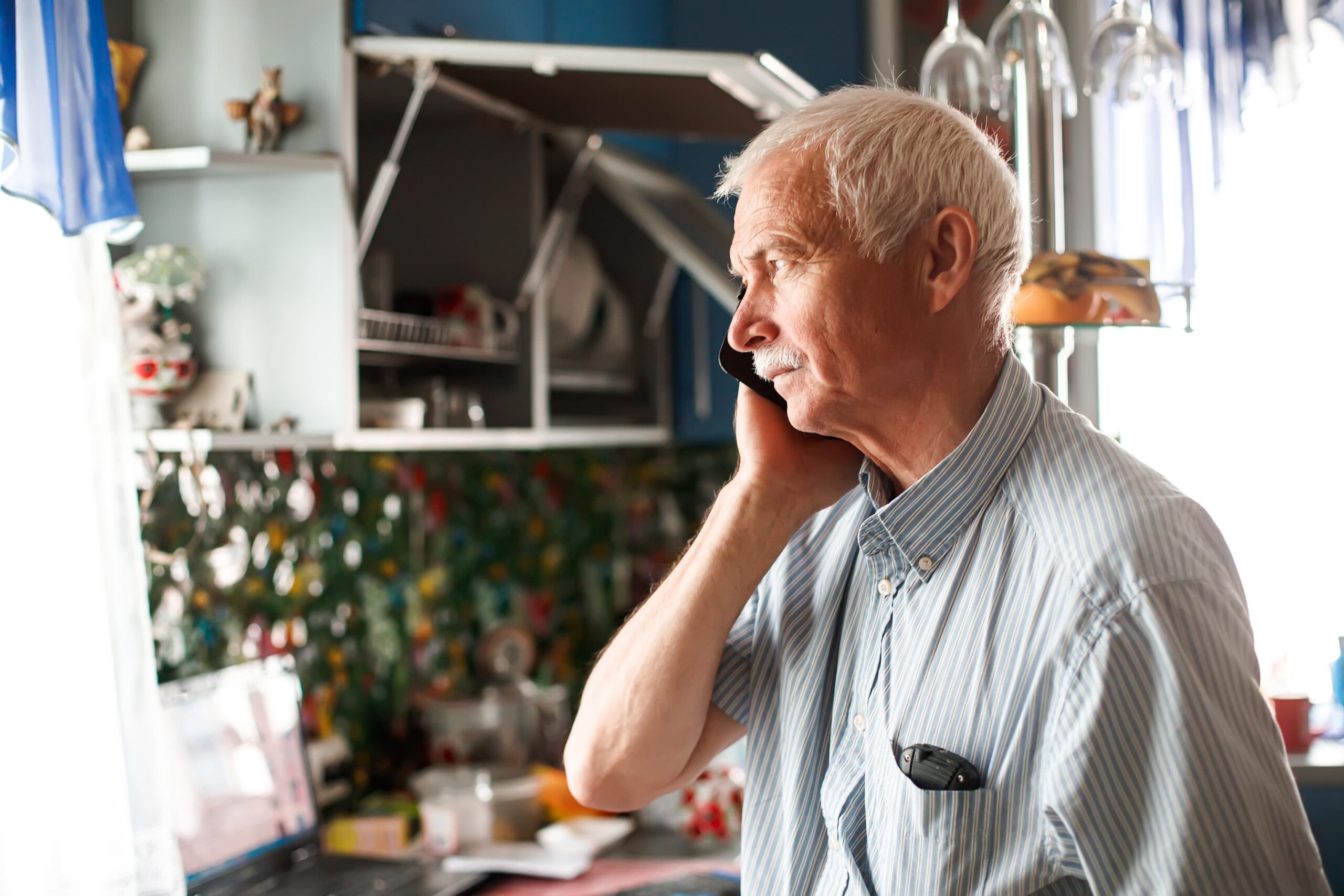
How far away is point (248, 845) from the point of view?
2.09m

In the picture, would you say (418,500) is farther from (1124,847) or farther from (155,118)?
(1124,847)

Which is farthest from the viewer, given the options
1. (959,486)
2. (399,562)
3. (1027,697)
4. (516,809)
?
(399,562)

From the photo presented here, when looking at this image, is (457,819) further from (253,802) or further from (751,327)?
(751,327)

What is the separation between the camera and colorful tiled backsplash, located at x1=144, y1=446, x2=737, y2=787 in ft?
7.38

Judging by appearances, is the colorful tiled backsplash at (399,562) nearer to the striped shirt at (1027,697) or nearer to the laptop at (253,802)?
the laptop at (253,802)

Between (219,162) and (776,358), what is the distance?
3.50 ft

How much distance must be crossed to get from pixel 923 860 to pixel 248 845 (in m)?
1.46

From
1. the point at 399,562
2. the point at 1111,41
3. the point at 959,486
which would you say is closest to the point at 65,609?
the point at 959,486

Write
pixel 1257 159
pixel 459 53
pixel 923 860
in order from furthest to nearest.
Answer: pixel 1257 159 < pixel 459 53 < pixel 923 860

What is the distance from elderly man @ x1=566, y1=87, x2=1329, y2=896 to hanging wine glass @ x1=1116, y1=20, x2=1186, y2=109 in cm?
72

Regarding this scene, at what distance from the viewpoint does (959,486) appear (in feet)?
3.61

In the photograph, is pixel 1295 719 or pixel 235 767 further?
pixel 1295 719

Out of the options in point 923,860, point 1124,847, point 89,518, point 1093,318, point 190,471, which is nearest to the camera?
point 1124,847

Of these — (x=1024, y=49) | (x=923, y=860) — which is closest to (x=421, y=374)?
(x=1024, y=49)
